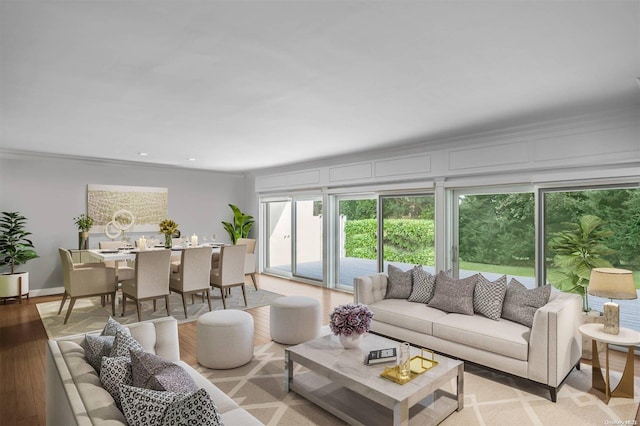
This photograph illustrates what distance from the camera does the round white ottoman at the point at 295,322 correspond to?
3.79 metres

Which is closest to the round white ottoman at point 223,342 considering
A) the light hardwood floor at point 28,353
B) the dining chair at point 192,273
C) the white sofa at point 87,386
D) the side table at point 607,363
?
the light hardwood floor at point 28,353

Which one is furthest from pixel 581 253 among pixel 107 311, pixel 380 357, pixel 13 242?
pixel 13 242

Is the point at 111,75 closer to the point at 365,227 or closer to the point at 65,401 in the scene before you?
the point at 65,401

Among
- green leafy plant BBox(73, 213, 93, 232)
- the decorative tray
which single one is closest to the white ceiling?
the decorative tray

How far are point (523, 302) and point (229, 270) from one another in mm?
3865

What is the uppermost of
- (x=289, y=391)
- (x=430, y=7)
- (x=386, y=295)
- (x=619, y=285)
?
(x=430, y=7)

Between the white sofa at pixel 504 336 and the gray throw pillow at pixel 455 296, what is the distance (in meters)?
0.06

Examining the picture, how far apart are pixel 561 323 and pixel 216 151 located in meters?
5.05

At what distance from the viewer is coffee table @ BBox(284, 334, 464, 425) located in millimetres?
2209

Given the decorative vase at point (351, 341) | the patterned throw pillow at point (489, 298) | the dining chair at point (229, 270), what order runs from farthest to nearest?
1. the dining chair at point (229, 270)
2. the patterned throw pillow at point (489, 298)
3. the decorative vase at point (351, 341)

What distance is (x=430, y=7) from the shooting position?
180 centimetres

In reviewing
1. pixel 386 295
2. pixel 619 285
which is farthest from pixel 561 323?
pixel 386 295

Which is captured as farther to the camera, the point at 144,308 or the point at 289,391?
the point at 144,308

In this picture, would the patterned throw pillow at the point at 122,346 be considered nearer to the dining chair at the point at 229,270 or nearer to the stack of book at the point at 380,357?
the stack of book at the point at 380,357
